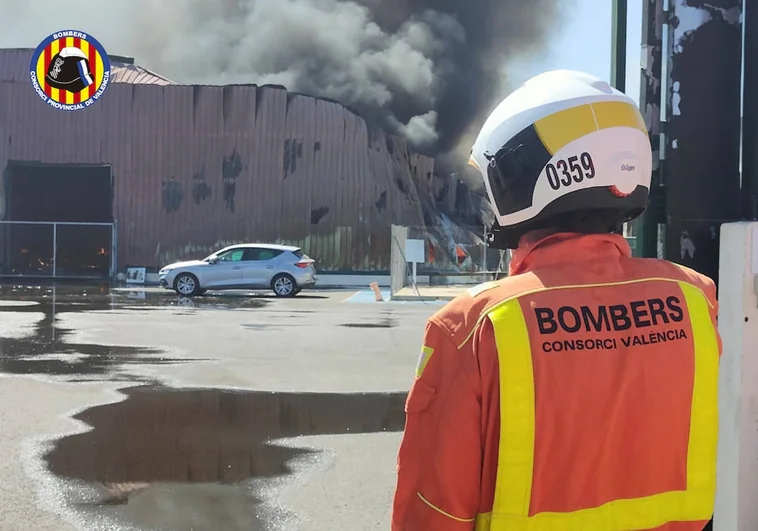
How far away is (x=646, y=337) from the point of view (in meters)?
1.56

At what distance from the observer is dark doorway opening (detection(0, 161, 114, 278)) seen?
96.7 ft

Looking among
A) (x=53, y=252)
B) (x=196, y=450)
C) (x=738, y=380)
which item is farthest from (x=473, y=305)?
(x=53, y=252)

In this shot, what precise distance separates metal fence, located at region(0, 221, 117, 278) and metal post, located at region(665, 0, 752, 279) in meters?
28.4

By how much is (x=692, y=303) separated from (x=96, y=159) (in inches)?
1196

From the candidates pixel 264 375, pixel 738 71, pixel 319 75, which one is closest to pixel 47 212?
pixel 319 75

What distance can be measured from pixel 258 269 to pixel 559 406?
1908 centimetres

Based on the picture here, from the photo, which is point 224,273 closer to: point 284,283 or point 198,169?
point 284,283

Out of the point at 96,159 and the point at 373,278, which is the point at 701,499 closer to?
the point at 373,278

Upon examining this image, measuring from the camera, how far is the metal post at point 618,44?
2.65 metres

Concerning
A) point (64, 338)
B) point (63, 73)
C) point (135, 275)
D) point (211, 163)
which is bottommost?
point (64, 338)

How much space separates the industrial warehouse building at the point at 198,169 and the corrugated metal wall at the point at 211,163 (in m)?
0.04

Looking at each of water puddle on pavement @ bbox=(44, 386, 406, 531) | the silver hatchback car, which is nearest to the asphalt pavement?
water puddle on pavement @ bbox=(44, 386, 406, 531)

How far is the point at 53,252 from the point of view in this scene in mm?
28734

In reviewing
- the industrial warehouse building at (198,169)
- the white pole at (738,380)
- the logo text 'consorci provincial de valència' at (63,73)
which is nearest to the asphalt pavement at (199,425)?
the white pole at (738,380)
